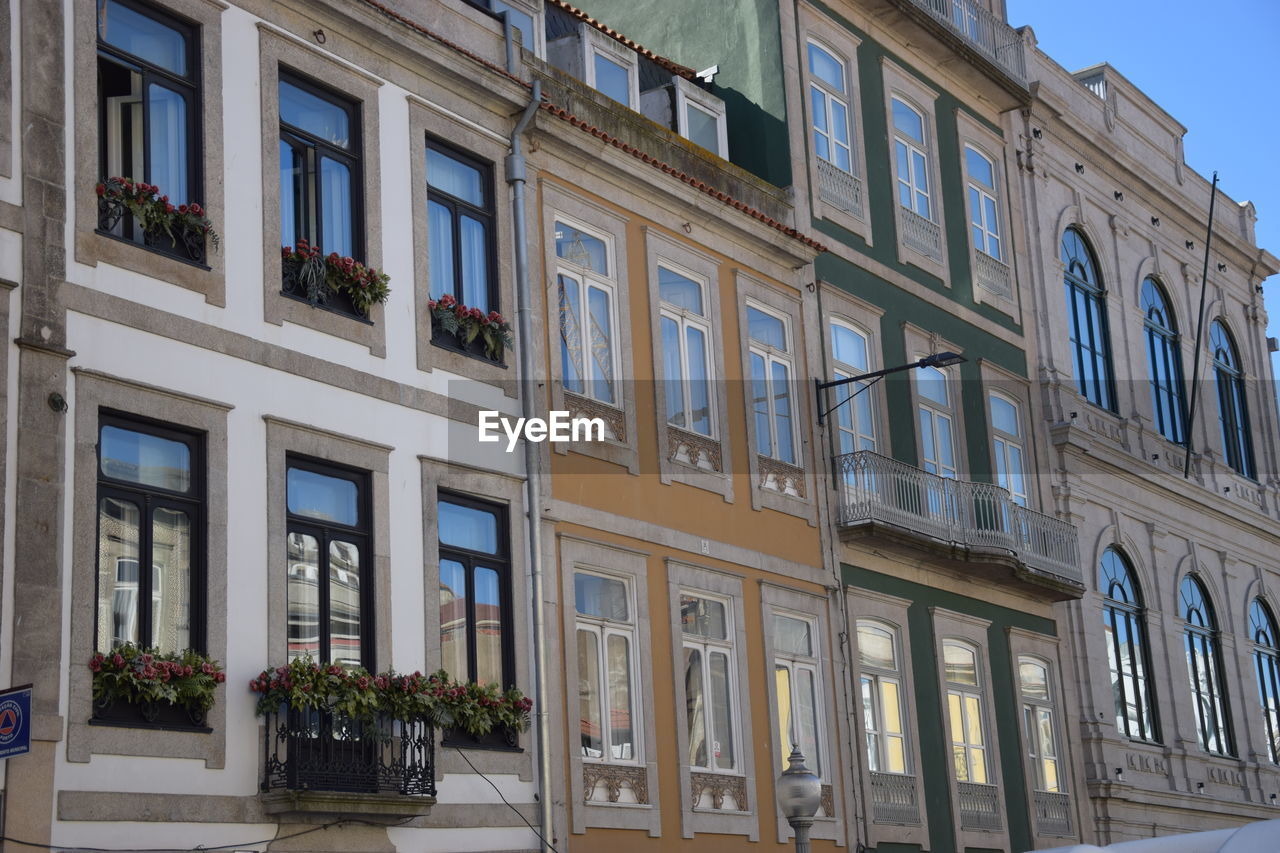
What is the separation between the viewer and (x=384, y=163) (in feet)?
58.7

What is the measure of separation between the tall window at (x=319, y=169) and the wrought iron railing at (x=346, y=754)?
4069 millimetres

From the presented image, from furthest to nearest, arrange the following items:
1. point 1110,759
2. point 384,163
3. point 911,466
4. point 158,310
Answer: point 1110,759, point 911,466, point 384,163, point 158,310

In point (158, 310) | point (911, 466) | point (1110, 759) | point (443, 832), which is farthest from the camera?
point (1110, 759)

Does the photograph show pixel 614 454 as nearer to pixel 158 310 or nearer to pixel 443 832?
pixel 443 832

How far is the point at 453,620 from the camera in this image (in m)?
17.6

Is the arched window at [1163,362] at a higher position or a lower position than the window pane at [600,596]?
higher

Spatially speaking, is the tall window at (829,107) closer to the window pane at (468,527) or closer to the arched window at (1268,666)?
the window pane at (468,527)

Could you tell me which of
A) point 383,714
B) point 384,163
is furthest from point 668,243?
point 383,714

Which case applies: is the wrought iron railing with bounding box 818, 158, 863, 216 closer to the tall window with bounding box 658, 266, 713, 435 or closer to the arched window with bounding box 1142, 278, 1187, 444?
the tall window with bounding box 658, 266, 713, 435

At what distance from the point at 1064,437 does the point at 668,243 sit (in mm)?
9561

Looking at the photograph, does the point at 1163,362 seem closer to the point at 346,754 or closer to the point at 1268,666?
the point at 1268,666

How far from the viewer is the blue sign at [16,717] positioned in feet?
41.7

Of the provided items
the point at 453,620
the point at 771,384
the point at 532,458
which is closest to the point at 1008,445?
the point at 771,384

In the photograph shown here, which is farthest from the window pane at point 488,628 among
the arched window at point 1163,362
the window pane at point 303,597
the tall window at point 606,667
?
the arched window at point 1163,362
